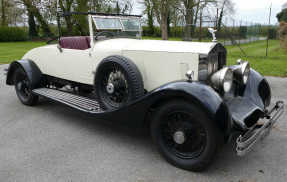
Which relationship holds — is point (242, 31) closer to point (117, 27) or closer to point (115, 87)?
point (117, 27)

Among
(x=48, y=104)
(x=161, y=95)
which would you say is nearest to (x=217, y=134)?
(x=161, y=95)

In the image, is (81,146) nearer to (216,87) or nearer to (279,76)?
(216,87)

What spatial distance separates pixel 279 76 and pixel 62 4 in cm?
2287

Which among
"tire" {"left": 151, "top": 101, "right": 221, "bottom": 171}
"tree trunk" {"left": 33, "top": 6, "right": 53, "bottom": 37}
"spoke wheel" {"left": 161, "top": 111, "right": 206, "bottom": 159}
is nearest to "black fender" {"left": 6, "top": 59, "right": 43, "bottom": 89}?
"tire" {"left": 151, "top": 101, "right": 221, "bottom": 171}

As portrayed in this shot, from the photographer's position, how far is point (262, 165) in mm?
2891

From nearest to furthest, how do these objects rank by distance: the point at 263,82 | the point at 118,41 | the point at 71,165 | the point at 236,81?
the point at 71,165, the point at 236,81, the point at 263,82, the point at 118,41

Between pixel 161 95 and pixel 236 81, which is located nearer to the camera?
pixel 161 95

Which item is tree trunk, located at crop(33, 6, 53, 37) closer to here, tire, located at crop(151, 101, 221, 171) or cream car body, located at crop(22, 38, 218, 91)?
cream car body, located at crop(22, 38, 218, 91)

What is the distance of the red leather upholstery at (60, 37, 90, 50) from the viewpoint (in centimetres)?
464

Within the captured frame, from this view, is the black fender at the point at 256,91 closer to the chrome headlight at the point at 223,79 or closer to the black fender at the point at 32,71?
the chrome headlight at the point at 223,79

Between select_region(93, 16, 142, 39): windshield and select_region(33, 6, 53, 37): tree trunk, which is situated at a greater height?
select_region(33, 6, 53, 37): tree trunk

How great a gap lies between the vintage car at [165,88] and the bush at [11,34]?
27.3 metres

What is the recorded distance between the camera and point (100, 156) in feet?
10.3

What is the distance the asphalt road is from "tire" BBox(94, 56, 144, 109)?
1.90 ft
